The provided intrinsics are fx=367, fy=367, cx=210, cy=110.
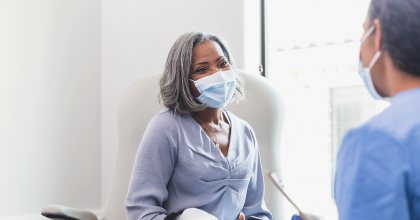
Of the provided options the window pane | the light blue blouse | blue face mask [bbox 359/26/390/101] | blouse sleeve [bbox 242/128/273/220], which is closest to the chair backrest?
blouse sleeve [bbox 242/128/273/220]

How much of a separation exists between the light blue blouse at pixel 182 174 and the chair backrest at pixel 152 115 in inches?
11.3

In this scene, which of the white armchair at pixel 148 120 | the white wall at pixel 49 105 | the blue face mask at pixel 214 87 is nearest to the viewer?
the blue face mask at pixel 214 87

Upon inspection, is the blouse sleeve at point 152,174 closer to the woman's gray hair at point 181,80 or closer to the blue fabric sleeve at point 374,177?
the woman's gray hair at point 181,80

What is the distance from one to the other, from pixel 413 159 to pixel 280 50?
1805 mm

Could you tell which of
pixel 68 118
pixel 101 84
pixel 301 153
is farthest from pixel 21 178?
pixel 301 153

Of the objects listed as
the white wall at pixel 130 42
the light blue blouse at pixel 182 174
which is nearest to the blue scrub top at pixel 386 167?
the light blue blouse at pixel 182 174

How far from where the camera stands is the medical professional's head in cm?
56

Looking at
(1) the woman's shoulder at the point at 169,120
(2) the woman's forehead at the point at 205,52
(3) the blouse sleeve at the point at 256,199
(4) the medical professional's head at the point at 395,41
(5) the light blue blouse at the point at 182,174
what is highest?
(4) the medical professional's head at the point at 395,41

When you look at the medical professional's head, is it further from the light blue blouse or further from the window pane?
the window pane

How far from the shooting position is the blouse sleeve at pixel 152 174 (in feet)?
3.78

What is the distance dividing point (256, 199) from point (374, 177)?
0.94 meters

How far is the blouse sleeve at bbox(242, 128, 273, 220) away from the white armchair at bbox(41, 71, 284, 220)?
149 mm

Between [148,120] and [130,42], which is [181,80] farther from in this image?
[130,42]

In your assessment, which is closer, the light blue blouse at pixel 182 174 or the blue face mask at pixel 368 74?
the blue face mask at pixel 368 74
